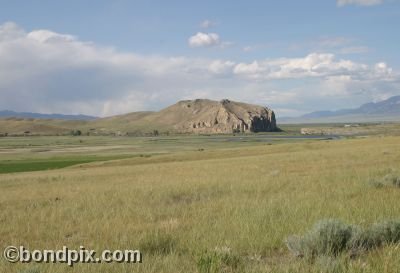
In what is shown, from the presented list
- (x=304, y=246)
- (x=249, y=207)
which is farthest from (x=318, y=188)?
(x=304, y=246)

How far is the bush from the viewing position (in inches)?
216

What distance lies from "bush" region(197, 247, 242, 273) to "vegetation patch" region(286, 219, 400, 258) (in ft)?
3.06

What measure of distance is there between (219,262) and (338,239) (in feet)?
6.37

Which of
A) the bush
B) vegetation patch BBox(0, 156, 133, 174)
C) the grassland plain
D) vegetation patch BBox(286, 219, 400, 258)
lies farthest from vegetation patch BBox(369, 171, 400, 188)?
vegetation patch BBox(0, 156, 133, 174)

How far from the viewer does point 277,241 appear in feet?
25.1

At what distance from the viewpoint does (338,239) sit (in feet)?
21.4

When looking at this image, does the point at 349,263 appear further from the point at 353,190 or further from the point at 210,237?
the point at 353,190

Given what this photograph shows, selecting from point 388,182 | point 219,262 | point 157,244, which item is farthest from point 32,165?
point 219,262

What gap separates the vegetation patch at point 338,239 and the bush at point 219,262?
932 mm

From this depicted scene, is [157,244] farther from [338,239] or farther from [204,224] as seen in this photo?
[338,239]

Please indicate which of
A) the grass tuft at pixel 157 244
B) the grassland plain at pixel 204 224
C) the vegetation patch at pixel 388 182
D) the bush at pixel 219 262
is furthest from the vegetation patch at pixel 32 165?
the bush at pixel 219 262

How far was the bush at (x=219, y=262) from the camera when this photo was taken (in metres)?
5.49

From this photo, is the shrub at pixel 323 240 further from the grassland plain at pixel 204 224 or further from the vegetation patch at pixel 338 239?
the grassland plain at pixel 204 224

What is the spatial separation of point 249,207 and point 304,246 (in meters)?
4.88
